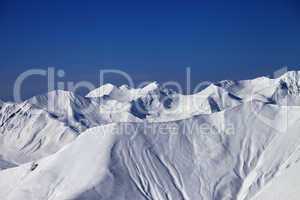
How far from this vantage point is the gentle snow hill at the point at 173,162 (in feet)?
262

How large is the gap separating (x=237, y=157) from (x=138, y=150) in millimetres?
15915

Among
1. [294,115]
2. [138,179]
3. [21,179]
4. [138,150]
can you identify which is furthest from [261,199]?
[21,179]

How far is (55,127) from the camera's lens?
194m

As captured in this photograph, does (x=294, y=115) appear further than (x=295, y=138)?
Yes

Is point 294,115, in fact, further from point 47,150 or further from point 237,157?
point 47,150

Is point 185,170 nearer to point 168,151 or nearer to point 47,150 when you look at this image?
point 168,151

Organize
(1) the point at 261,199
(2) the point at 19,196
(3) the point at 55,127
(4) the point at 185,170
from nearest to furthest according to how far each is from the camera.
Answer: (1) the point at 261,199
(2) the point at 19,196
(4) the point at 185,170
(3) the point at 55,127

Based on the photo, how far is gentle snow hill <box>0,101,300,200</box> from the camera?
79.8 metres

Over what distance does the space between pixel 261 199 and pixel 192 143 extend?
117 feet

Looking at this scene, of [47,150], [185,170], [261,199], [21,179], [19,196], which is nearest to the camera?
[261,199]

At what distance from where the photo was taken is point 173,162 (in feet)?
287

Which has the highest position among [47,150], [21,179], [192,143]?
[192,143]

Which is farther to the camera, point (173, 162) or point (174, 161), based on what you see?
point (174, 161)

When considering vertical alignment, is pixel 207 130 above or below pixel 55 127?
above
